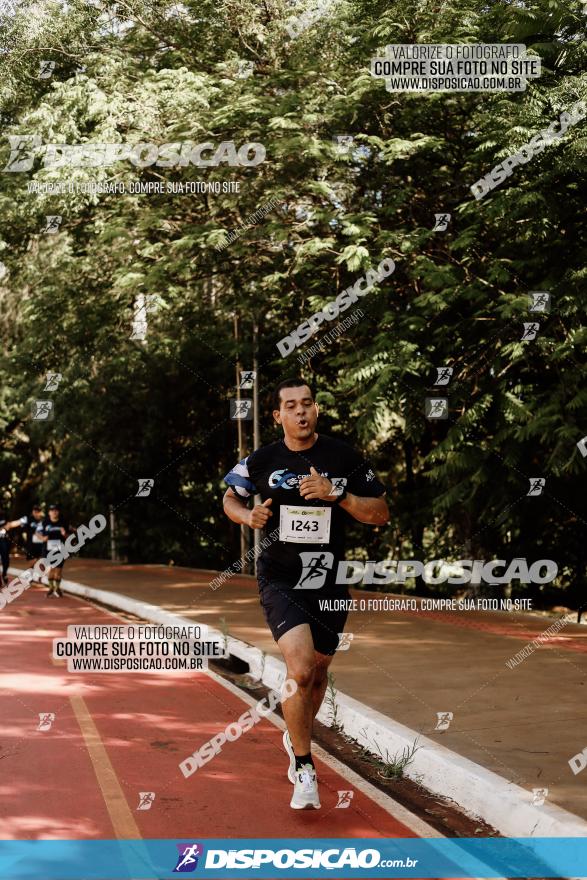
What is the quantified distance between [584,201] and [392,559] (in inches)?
432

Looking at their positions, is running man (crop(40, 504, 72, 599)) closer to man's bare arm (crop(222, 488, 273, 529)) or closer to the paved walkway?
the paved walkway

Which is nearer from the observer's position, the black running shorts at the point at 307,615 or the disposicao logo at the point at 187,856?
the disposicao logo at the point at 187,856

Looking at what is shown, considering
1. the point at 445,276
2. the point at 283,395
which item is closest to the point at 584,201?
the point at 445,276

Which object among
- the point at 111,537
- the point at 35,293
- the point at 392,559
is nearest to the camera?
the point at 35,293

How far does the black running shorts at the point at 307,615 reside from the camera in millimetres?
5578

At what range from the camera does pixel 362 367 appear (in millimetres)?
13930

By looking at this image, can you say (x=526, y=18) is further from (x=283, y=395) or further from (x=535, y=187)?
(x=283, y=395)

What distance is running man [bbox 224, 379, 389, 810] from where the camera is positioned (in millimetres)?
5480

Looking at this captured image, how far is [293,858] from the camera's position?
482 cm

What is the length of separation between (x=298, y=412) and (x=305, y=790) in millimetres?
2021

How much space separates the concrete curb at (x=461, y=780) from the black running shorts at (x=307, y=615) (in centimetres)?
106

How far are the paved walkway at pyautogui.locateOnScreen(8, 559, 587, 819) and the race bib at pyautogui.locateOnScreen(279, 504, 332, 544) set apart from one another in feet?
5.96

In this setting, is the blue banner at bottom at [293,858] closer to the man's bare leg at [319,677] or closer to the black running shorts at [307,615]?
the man's bare leg at [319,677]

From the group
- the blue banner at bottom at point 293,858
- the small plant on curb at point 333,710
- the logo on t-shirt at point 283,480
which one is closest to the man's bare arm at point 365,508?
the logo on t-shirt at point 283,480
